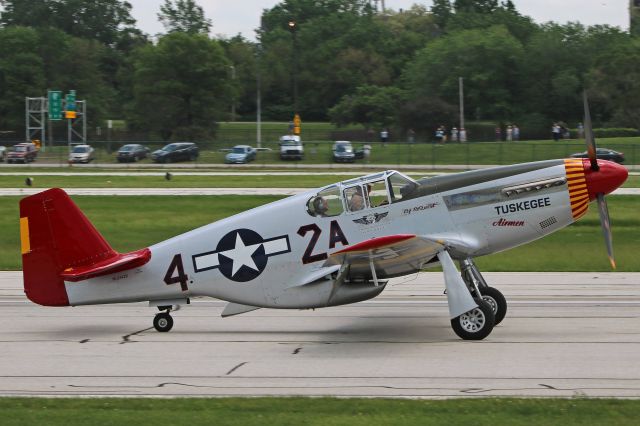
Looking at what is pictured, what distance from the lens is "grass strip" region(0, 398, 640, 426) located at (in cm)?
999

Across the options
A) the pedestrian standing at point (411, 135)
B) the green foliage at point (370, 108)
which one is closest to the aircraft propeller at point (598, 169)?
the pedestrian standing at point (411, 135)

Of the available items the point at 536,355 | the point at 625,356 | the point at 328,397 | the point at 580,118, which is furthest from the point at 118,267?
the point at 580,118

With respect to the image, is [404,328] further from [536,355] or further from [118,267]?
[118,267]

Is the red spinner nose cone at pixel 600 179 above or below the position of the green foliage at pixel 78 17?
below

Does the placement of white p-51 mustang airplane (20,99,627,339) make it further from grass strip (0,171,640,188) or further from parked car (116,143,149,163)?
parked car (116,143,149,163)

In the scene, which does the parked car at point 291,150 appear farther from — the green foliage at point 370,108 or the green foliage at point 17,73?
the green foliage at point 17,73

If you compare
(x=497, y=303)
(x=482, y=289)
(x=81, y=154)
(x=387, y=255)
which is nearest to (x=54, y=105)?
(x=81, y=154)

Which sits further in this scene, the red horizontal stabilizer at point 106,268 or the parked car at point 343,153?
the parked car at point 343,153

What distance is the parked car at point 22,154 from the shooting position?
70.1 meters

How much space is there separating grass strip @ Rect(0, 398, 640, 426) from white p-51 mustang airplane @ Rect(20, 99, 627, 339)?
137 inches

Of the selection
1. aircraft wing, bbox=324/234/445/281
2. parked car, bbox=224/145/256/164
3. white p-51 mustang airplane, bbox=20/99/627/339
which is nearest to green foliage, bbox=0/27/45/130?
parked car, bbox=224/145/256/164

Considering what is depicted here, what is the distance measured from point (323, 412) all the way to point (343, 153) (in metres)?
53.8

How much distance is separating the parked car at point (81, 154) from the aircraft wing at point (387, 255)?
178ft

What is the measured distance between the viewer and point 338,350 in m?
13.8
